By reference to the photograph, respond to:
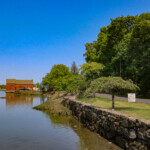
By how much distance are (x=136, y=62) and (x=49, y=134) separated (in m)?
16.9

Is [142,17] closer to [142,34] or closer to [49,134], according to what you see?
[142,34]

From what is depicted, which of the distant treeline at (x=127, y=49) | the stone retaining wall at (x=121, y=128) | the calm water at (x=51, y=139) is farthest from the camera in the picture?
the distant treeline at (x=127, y=49)

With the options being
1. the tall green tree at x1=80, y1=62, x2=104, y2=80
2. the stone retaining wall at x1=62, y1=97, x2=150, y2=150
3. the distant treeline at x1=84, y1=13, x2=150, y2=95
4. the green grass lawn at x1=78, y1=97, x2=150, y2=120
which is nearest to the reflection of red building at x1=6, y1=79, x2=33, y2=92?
the distant treeline at x1=84, y1=13, x2=150, y2=95

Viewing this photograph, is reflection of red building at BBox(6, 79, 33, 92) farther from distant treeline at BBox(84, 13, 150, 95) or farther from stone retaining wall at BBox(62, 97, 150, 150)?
stone retaining wall at BBox(62, 97, 150, 150)

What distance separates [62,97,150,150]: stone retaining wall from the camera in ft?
25.0

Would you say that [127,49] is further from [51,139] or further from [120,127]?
[51,139]

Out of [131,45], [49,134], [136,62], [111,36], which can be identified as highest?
[111,36]

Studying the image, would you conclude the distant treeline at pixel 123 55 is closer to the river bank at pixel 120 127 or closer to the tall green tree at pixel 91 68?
the tall green tree at pixel 91 68

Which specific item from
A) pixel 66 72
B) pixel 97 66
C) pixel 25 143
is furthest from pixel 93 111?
pixel 66 72

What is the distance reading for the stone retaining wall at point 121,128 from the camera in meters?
7.62

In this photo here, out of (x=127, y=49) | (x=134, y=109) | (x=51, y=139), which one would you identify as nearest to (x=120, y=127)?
(x=134, y=109)

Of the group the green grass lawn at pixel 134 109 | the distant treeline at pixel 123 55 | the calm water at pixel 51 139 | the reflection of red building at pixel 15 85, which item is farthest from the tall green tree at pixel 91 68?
the reflection of red building at pixel 15 85

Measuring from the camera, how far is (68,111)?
68.4ft

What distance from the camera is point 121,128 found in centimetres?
923
